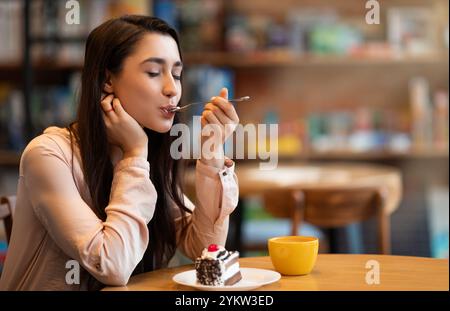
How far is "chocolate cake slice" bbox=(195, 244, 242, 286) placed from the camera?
1.18 metres

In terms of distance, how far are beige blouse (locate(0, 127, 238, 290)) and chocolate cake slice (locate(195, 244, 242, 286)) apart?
12 centimetres

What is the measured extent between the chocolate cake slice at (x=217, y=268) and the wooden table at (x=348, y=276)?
0.11 ft

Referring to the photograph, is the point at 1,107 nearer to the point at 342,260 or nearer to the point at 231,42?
the point at 231,42

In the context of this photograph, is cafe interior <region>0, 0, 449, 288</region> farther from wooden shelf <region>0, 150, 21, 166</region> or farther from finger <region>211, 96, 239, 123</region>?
finger <region>211, 96, 239, 123</region>

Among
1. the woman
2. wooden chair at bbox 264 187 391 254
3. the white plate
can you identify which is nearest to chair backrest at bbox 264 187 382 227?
wooden chair at bbox 264 187 391 254

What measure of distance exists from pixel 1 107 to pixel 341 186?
1.99 metres

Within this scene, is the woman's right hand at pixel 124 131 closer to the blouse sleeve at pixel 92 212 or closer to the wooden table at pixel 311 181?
the blouse sleeve at pixel 92 212

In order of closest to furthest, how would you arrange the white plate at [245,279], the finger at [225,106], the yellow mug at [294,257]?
the white plate at [245,279]
the yellow mug at [294,257]
the finger at [225,106]

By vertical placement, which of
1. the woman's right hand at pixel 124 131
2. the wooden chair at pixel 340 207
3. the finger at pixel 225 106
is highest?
the finger at pixel 225 106

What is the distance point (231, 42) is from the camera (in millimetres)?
3873

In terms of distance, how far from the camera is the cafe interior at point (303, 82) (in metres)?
3.78

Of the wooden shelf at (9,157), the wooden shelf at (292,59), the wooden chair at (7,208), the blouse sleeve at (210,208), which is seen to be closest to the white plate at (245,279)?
the blouse sleeve at (210,208)
